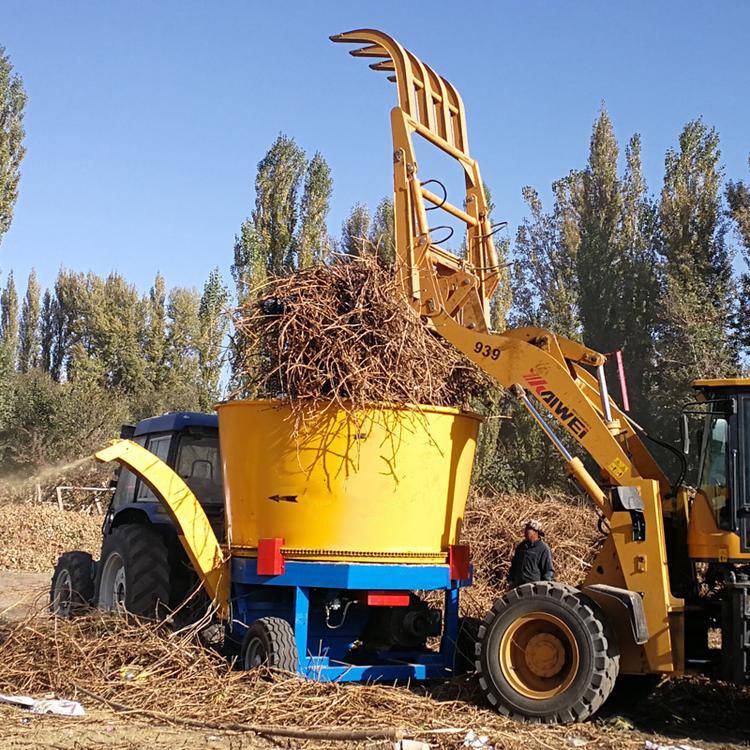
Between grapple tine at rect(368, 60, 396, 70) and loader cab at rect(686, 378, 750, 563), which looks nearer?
loader cab at rect(686, 378, 750, 563)

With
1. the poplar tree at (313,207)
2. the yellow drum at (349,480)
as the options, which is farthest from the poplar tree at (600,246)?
the yellow drum at (349,480)

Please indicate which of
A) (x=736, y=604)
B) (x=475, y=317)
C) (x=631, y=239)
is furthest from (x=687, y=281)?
(x=736, y=604)

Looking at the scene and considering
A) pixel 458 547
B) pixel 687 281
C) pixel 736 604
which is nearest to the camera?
pixel 736 604

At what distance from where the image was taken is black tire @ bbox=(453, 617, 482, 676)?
8062 mm

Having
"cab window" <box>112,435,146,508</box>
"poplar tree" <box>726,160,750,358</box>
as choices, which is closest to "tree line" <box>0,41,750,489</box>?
"poplar tree" <box>726,160,750,358</box>

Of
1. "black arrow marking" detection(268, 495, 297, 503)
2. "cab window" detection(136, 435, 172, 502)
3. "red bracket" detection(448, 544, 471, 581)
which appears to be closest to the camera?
"black arrow marking" detection(268, 495, 297, 503)

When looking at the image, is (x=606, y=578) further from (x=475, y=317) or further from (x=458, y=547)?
(x=475, y=317)

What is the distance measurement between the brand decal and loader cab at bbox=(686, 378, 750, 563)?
834mm

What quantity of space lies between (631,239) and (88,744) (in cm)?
2389

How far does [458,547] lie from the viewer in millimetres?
7781

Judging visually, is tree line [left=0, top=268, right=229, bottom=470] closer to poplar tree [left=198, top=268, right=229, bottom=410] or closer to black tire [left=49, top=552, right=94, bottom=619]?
poplar tree [left=198, top=268, right=229, bottom=410]

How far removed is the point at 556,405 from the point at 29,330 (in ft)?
142

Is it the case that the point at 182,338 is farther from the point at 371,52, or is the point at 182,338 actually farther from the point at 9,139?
the point at 371,52

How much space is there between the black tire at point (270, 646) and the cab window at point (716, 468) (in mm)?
3272
